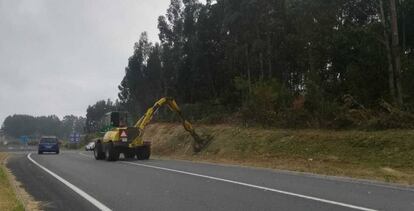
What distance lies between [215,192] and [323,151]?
13406 millimetres

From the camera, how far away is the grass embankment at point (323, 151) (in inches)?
849

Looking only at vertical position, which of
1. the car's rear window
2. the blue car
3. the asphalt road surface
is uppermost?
the car's rear window

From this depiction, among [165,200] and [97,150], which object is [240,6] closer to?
[97,150]

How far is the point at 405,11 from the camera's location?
40.9 m

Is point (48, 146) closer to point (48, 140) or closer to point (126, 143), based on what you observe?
point (48, 140)

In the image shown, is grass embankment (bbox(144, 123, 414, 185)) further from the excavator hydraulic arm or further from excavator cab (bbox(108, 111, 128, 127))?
excavator cab (bbox(108, 111, 128, 127))

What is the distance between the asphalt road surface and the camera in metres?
11.9

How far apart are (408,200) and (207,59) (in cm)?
5094

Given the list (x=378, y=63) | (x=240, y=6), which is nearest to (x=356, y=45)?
(x=378, y=63)

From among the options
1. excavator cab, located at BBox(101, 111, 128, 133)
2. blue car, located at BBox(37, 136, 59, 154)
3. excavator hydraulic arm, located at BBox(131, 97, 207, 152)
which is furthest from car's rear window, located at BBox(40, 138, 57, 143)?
excavator hydraulic arm, located at BBox(131, 97, 207, 152)

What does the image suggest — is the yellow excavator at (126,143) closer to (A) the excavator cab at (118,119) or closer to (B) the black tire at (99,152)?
(B) the black tire at (99,152)

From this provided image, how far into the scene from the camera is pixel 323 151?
2652 cm

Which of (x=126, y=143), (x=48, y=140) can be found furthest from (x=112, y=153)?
(x=48, y=140)

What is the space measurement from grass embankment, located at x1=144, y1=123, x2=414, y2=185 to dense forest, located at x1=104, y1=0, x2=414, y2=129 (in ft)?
5.47
